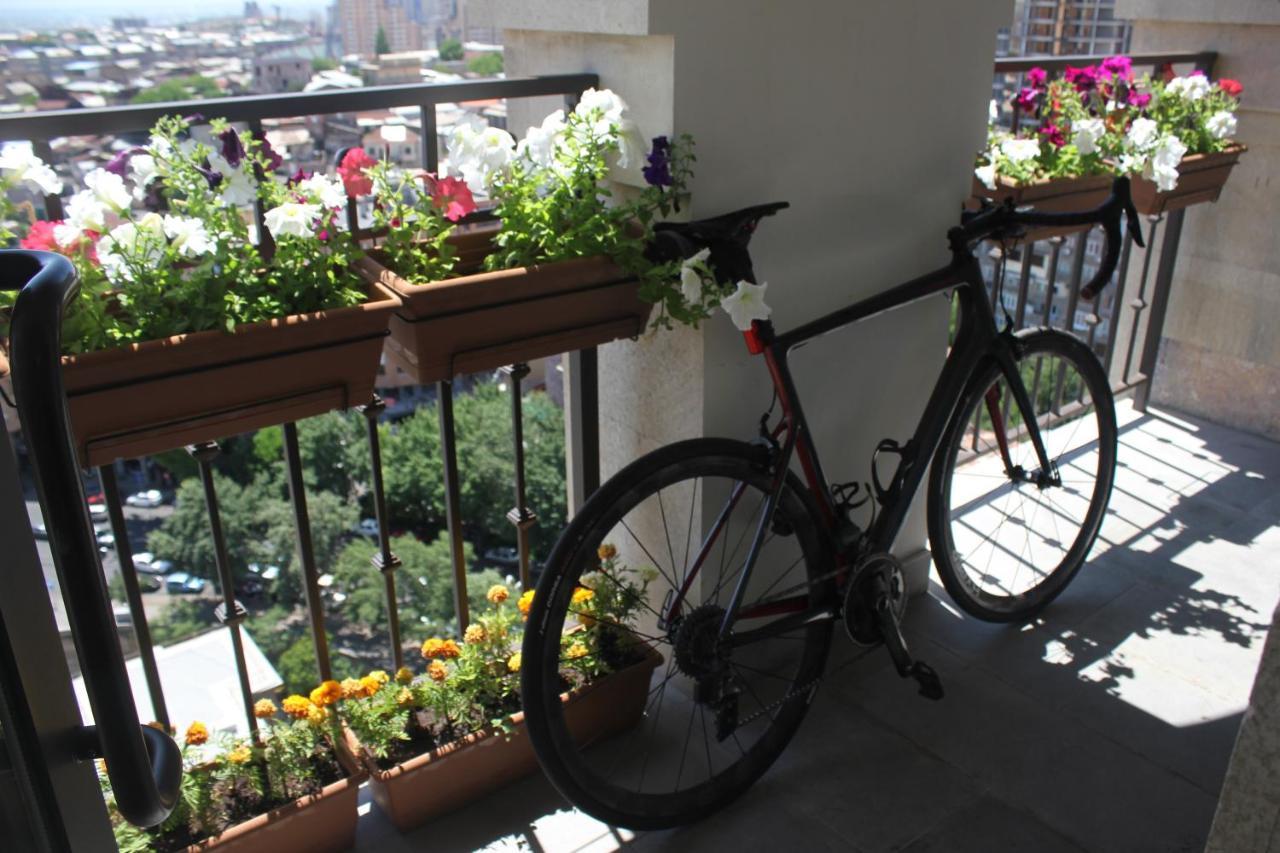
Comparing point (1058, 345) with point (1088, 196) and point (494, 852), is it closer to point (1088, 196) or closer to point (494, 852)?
point (1088, 196)

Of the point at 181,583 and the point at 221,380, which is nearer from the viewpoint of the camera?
the point at 221,380

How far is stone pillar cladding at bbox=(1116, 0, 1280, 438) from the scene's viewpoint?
136 inches

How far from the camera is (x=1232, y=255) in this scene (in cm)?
364

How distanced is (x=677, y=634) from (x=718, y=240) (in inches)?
28.3

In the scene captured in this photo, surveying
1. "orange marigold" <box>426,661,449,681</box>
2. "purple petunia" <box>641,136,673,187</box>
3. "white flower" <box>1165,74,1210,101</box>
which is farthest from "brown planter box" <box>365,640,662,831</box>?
"white flower" <box>1165,74,1210,101</box>

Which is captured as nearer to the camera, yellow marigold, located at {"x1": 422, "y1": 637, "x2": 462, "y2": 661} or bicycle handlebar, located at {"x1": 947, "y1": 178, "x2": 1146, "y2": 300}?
yellow marigold, located at {"x1": 422, "y1": 637, "x2": 462, "y2": 661}

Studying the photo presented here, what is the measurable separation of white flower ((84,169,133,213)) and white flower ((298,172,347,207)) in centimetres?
25

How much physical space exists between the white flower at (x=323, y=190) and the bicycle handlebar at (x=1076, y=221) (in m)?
1.24

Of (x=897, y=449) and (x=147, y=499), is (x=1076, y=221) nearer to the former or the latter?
(x=897, y=449)

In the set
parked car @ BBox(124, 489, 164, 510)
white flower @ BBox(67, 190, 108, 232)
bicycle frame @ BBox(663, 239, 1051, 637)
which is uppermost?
white flower @ BBox(67, 190, 108, 232)

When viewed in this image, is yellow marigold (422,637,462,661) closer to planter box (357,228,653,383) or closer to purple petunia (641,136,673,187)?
planter box (357,228,653,383)

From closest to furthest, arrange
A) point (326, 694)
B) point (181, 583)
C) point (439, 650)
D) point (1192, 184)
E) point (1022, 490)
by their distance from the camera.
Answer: point (326, 694) < point (439, 650) < point (1022, 490) < point (1192, 184) < point (181, 583)

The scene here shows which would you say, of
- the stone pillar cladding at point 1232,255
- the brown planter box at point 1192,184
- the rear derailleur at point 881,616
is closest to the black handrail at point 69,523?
the rear derailleur at point 881,616

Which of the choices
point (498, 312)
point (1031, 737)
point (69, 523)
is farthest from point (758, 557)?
point (69, 523)
